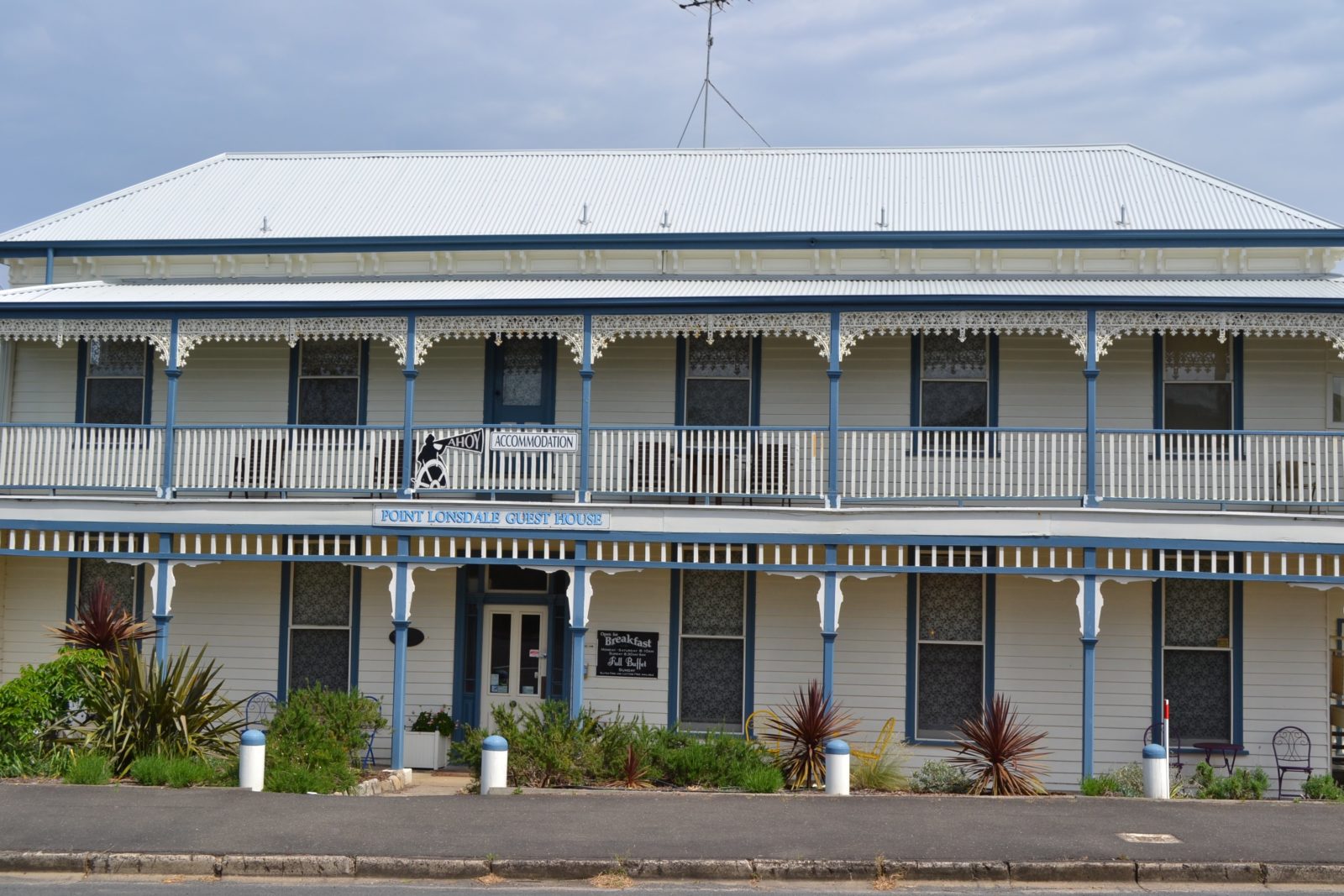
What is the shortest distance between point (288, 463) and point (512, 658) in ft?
12.4

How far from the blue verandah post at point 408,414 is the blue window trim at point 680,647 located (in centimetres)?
354

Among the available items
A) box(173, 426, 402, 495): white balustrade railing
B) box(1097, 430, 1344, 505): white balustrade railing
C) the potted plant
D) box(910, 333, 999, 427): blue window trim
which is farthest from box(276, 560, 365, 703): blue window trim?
box(1097, 430, 1344, 505): white balustrade railing

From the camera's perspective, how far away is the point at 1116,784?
14094 millimetres

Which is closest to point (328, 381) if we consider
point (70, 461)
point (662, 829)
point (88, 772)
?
point (70, 461)

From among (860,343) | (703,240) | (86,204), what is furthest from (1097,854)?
(86,204)

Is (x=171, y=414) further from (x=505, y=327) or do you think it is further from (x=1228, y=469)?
(x=1228, y=469)

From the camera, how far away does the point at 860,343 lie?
16969mm

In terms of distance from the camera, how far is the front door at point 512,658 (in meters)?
17.2

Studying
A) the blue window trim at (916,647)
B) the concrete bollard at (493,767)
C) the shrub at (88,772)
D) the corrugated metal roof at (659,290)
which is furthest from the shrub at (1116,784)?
the shrub at (88,772)

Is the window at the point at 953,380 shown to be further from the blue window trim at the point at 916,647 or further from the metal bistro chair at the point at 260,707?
the metal bistro chair at the point at 260,707

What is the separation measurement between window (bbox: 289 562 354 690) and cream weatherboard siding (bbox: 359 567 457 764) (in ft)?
0.74

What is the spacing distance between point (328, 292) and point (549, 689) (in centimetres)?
573

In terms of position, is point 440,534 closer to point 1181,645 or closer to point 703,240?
point 703,240

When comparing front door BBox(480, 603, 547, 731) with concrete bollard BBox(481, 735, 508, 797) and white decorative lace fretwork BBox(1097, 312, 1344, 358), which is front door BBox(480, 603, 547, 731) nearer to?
concrete bollard BBox(481, 735, 508, 797)
